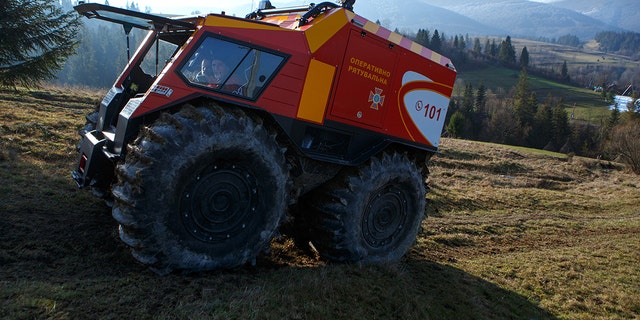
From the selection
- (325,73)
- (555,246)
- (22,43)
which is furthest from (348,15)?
(22,43)

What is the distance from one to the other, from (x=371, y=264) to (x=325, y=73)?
8.69 feet

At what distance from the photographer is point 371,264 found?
605cm

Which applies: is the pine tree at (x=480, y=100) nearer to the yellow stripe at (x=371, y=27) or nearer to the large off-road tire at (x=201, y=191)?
the yellow stripe at (x=371, y=27)

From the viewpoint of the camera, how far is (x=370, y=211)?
249 inches

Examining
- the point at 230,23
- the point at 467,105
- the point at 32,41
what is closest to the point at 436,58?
the point at 230,23

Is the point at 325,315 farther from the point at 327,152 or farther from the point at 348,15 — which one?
the point at 348,15

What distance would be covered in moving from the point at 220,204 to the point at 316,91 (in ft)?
6.06

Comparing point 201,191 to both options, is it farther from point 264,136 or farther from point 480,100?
point 480,100

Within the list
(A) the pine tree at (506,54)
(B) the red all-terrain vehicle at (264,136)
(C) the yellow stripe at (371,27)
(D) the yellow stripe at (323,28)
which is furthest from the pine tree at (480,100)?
(D) the yellow stripe at (323,28)

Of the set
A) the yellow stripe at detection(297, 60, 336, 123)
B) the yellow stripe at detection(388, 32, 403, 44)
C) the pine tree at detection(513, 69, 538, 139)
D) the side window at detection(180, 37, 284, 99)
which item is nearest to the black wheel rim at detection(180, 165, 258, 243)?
the side window at detection(180, 37, 284, 99)

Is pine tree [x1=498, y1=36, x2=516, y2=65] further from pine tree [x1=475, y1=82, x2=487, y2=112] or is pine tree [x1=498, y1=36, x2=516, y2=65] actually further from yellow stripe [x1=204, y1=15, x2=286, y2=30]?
yellow stripe [x1=204, y1=15, x2=286, y2=30]

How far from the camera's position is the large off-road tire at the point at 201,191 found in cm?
427

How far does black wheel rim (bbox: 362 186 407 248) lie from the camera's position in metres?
6.35

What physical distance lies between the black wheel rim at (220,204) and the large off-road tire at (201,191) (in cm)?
1
